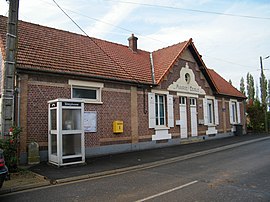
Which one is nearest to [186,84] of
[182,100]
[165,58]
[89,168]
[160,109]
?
[182,100]

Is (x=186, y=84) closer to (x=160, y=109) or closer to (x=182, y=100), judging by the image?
(x=182, y=100)

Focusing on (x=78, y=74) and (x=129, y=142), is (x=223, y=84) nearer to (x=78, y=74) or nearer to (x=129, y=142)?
(x=129, y=142)

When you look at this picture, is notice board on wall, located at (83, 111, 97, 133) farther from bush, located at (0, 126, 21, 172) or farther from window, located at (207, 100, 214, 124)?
window, located at (207, 100, 214, 124)

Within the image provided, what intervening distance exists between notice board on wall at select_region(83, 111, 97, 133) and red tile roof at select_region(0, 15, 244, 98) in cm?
192

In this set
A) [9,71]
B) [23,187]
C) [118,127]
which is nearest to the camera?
[23,187]

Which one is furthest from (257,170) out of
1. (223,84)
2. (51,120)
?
(223,84)

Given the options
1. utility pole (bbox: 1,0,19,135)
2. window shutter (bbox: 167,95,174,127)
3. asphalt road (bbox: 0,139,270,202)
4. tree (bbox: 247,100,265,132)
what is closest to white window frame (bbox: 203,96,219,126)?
window shutter (bbox: 167,95,174,127)

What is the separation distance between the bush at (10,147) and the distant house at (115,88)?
1575 millimetres

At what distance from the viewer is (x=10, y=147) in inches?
320

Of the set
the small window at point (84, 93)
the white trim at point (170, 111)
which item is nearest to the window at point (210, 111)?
the white trim at point (170, 111)

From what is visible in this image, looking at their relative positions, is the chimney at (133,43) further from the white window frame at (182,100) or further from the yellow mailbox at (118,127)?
the yellow mailbox at (118,127)

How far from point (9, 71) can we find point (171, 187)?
6.54m

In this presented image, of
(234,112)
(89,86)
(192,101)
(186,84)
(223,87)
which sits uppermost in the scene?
(223,87)

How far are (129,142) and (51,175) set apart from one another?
614 cm
